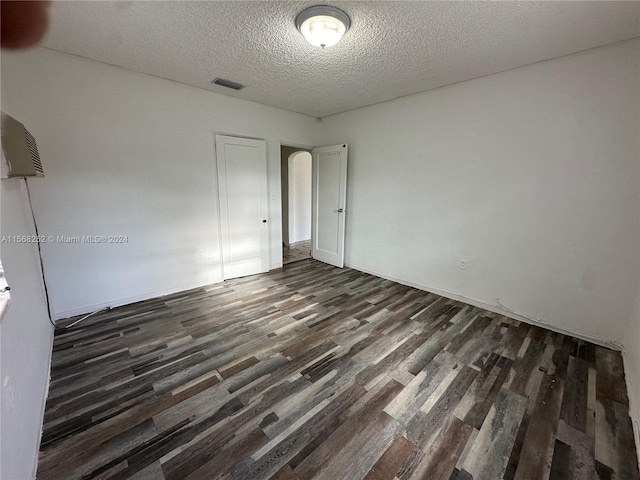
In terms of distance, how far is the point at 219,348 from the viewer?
2.33m

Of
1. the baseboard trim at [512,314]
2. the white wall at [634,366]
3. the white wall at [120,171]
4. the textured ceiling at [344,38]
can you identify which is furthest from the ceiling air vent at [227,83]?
the white wall at [634,366]

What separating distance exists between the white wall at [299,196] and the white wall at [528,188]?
8.47ft

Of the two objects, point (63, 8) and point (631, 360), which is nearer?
point (63, 8)

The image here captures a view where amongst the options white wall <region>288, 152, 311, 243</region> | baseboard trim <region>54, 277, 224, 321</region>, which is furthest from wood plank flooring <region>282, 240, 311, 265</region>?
baseboard trim <region>54, 277, 224, 321</region>

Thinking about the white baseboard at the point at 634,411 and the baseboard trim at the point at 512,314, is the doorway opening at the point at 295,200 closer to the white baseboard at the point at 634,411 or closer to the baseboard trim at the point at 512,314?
the baseboard trim at the point at 512,314

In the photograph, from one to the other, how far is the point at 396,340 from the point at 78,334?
3038mm

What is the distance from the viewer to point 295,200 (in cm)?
619

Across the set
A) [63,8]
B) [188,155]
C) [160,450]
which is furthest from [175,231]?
[160,450]

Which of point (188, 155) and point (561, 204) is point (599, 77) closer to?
point (561, 204)

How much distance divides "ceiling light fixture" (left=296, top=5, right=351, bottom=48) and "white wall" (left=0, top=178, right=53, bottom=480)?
2220mm

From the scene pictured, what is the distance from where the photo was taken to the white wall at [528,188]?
223 cm

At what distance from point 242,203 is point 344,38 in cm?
249

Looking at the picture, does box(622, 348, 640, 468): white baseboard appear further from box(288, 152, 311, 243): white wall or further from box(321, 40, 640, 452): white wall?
box(288, 152, 311, 243): white wall

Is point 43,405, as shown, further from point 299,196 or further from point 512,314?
point 299,196
